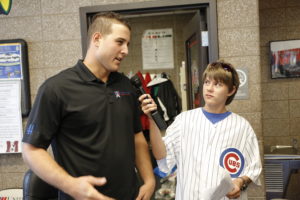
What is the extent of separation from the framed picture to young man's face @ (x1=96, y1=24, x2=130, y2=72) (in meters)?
2.60

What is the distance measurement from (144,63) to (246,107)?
2.30 meters

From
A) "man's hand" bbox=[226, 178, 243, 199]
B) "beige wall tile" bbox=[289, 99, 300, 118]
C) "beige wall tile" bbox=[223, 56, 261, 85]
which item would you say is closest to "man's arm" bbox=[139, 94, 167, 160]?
"man's hand" bbox=[226, 178, 243, 199]

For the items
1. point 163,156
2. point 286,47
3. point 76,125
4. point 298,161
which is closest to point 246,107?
point 298,161

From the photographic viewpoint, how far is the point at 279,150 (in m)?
2.96

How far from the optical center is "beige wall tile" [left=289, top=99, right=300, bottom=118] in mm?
3227

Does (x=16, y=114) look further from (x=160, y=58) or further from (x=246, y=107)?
(x=160, y=58)

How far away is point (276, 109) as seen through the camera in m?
3.26

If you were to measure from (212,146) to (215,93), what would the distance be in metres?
0.27

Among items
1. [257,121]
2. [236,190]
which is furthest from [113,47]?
[257,121]

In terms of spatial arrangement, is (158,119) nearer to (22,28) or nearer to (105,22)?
(105,22)

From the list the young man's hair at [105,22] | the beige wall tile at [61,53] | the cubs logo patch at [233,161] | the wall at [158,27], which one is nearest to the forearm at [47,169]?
the young man's hair at [105,22]

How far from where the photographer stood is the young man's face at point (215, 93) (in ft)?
4.82

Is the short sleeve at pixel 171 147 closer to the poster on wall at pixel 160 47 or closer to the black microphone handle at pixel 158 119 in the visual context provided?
the black microphone handle at pixel 158 119

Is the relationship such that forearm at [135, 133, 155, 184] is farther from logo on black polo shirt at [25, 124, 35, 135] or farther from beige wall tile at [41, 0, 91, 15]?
beige wall tile at [41, 0, 91, 15]
